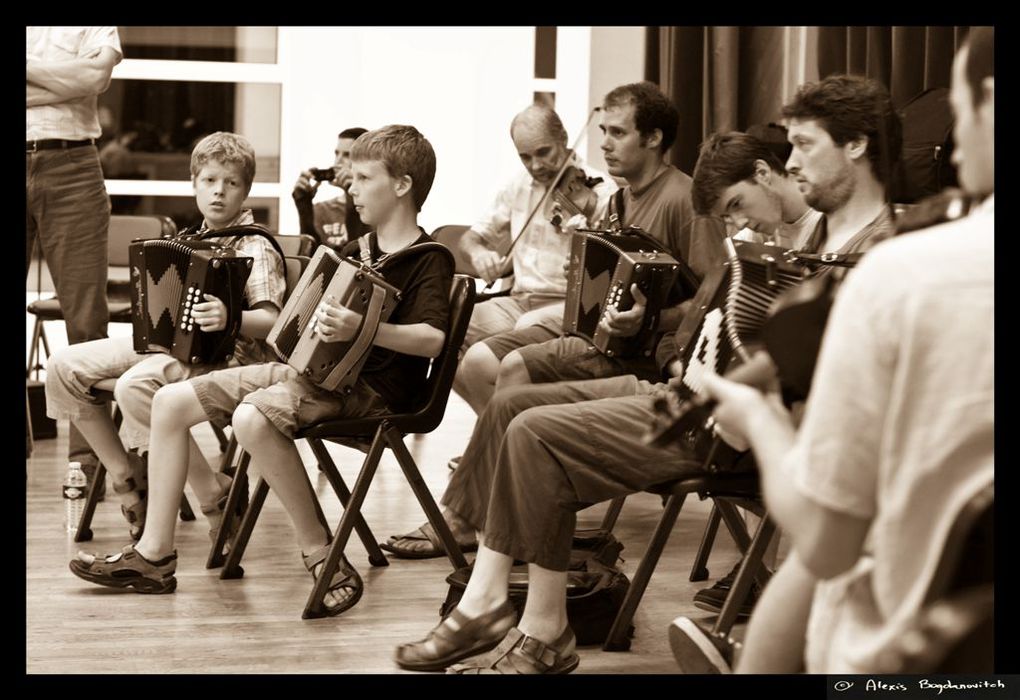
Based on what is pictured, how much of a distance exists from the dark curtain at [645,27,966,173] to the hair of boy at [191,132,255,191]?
1.86 meters

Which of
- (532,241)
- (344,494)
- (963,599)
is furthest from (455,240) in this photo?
(963,599)

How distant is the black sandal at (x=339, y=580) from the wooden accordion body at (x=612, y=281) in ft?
2.47

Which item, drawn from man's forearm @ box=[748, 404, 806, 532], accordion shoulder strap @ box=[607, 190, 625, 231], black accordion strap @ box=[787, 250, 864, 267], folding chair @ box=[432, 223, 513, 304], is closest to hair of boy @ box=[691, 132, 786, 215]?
accordion shoulder strap @ box=[607, 190, 625, 231]

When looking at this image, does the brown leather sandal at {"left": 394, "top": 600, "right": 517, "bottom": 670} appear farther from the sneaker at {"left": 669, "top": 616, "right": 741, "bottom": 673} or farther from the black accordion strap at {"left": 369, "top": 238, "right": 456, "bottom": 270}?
the black accordion strap at {"left": 369, "top": 238, "right": 456, "bottom": 270}

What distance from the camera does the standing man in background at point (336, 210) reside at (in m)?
4.62

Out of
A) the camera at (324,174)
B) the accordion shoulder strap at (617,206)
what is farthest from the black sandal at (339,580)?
the camera at (324,174)

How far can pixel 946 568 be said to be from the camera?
1.10m

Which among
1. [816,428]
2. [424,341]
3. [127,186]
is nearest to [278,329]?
[424,341]

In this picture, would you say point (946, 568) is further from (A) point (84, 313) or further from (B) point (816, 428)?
(A) point (84, 313)

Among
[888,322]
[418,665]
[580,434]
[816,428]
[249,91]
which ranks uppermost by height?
[249,91]

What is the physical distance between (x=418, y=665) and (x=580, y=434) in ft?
1.69

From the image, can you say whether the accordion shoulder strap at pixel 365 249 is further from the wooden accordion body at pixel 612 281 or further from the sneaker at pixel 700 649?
the sneaker at pixel 700 649

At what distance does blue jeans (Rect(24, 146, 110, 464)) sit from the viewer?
12.6ft

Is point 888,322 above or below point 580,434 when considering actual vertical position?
above
